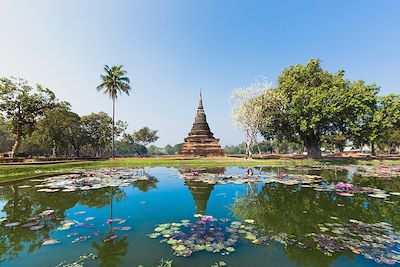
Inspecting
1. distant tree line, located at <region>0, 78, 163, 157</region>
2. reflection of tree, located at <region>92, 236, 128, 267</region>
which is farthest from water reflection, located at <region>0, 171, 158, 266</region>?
distant tree line, located at <region>0, 78, 163, 157</region>

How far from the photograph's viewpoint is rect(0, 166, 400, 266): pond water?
4.67 meters

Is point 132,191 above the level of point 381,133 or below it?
below

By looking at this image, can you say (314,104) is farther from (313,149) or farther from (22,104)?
(22,104)

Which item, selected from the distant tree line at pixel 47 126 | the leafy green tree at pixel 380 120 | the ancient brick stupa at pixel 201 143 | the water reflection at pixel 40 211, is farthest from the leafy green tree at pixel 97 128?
the leafy green tree at pixel 380 120

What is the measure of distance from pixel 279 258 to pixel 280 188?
8.10 m

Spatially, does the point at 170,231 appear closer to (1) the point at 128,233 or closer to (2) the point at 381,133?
(1) the point at 128,233

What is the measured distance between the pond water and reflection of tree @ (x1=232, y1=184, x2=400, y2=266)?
31 millimetres

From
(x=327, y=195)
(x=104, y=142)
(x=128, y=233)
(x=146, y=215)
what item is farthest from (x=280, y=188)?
(x=104, y=142)

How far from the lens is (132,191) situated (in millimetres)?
12016

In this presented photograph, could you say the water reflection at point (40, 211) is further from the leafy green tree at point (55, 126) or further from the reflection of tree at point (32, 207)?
the leafy green tree at point (55, 126)

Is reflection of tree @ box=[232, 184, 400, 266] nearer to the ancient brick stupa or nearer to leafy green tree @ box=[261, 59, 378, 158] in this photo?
leafy green tree @ box=[261, 59, 378, 158]

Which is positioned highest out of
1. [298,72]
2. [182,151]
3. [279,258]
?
[298,72]

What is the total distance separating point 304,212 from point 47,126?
52.2 metres

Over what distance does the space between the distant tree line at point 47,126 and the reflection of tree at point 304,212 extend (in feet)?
121
